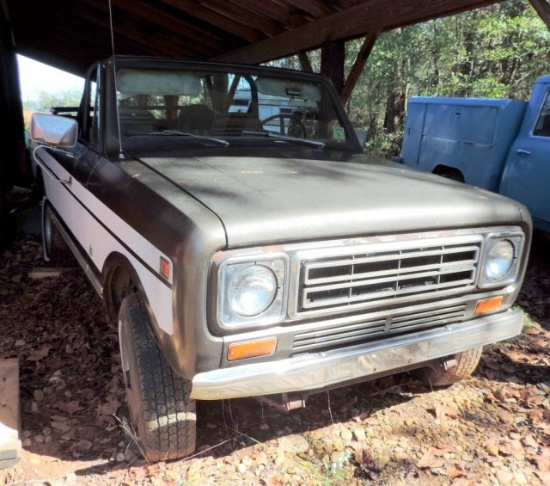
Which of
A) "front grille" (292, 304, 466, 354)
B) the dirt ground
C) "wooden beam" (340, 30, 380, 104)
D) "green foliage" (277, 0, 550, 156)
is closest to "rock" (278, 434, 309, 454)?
the dirt ground

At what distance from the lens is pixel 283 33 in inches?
262

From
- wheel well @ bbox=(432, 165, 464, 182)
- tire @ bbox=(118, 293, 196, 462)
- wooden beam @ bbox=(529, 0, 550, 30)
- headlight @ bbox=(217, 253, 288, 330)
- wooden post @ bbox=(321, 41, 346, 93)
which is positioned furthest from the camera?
wheel well @ bbox=(432, 165, 464, 182)

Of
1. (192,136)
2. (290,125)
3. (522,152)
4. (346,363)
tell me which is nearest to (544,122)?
(522,152)

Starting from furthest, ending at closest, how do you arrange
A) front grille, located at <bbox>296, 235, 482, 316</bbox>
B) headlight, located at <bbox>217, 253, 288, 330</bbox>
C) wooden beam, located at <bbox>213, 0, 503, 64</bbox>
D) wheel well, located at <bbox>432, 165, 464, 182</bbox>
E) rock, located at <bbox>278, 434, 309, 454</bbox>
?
1. wheel well, located at <bbox>432, 165, 464, 182</bbox>
2. wooden beam, located at <bbox>213, 0, 503, 64</bbox>
3. rock, located at <bbox>278, 434, 309, 454</bbox>
4. front grille, located at <bbox>296, 235, 482, 316</bbox>
5. headlight, located at <bbox>217, 253, 288, 330</bbox>

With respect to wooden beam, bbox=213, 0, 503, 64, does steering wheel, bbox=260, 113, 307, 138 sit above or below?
below

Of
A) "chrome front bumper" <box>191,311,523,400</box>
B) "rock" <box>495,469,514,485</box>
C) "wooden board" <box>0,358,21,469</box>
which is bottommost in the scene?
"rock" <box>495,469,514,485</box>

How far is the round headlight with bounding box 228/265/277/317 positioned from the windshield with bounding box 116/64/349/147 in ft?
4.81

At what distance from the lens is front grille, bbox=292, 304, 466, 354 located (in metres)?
2.18

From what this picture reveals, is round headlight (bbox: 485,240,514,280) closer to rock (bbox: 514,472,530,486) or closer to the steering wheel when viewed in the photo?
rock (bbox: 514,472,530,486)

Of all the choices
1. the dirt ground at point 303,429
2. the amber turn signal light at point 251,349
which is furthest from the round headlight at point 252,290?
the dirt ground at point 303,429

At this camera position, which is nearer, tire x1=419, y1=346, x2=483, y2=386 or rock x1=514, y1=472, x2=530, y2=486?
rock x1=514, y1=472, x2=530, y2=486

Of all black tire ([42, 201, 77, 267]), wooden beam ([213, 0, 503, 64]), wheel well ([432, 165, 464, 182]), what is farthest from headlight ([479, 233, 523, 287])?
wheel well ([432, 165, 464, 182])

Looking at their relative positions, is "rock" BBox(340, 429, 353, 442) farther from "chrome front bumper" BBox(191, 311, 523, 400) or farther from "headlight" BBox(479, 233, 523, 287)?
"headlight" BBox(479, 233, 523, 287)

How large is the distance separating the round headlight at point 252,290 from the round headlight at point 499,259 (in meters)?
1.18
